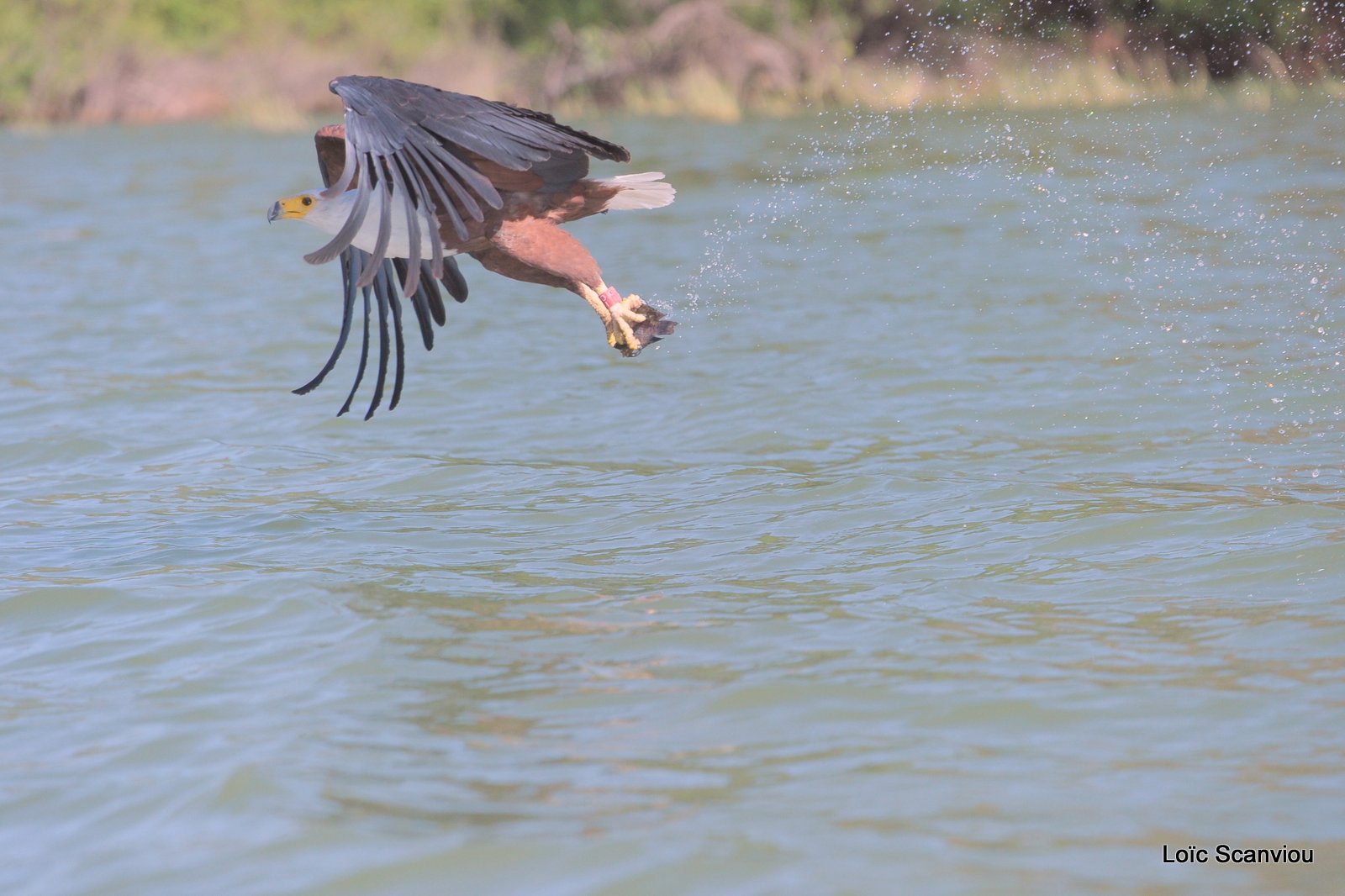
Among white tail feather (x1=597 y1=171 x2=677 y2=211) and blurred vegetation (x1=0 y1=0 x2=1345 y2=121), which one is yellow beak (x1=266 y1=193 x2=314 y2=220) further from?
blurred vegetation (x1=0 y1=0 x2=1345 y2=121)

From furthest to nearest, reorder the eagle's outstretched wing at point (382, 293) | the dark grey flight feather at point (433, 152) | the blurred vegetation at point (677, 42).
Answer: the blurred vegetation at point (677, 42) → the eagle's outstretched wing at point (382, 293) → the dark grey flight feather at point (433, 152)

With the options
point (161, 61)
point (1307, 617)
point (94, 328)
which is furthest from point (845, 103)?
point (1307, 617)

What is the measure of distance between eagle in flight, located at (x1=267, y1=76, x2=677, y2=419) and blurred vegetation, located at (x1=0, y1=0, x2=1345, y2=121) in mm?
19555

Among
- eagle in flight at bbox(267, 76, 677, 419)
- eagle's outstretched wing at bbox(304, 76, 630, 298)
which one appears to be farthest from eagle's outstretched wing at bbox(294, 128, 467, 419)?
eagle's outstretched wing at bbox(304, 76, 630, 298)

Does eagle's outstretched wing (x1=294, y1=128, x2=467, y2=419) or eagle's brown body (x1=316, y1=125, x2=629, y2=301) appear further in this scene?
eagle's outstretched wing (x1=294, y1=128, x2=467, y2=419)

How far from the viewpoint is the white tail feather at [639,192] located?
16.3ft

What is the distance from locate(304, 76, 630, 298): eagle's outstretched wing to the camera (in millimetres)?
4297

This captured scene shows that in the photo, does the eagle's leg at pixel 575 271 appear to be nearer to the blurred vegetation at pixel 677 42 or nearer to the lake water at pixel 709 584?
the lake water at pixel 709 584

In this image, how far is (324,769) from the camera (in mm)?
3486

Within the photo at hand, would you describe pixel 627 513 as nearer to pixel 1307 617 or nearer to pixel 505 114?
pixel 505 114
